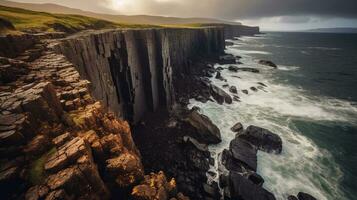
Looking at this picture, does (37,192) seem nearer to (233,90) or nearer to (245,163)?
(245,163)

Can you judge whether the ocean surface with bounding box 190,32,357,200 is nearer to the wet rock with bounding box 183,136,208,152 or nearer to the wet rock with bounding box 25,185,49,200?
the wet rock with bounding box 183,136,208,152

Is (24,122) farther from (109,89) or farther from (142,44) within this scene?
(142,44)

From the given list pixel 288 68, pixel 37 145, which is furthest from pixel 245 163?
pixel 288 68

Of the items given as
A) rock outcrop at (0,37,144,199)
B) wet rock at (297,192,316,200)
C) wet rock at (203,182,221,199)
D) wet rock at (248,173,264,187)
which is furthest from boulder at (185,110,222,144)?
rock outcrop at (0,37,144,199)

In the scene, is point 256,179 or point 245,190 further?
point 256,179

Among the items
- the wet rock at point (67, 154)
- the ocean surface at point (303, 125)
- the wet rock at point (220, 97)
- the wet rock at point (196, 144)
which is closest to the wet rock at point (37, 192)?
the wet rock at point (67, 154)

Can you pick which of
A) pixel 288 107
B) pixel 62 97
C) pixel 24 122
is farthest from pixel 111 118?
pixel 288 107

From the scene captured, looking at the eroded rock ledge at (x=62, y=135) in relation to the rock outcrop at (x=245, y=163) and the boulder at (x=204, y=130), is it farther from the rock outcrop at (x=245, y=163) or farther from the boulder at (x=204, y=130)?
the boulder at (x=204, y=130)
